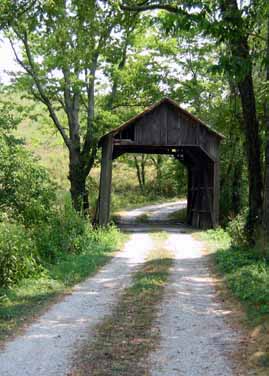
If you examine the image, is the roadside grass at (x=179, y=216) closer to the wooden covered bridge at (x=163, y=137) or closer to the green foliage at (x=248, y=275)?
the wooden covered bridge at (x=163, y=137)

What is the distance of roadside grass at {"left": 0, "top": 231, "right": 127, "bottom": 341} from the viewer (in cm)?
804

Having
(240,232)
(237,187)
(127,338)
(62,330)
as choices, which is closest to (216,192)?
(237,187)

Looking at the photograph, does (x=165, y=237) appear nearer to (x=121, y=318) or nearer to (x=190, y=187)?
(x=190, y=187)

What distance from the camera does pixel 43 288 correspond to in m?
10.5

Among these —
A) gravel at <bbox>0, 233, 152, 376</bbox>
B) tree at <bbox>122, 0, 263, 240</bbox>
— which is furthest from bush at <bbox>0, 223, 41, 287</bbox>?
tree at <bbox>122, 0, 263, 240</bbox>

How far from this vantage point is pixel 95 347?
21.4ft

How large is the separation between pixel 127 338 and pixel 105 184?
58.8 ft

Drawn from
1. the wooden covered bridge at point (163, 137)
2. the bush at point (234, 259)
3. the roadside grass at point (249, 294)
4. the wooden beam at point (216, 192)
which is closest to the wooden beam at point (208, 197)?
the wooden covered bridge at point (163, 137)

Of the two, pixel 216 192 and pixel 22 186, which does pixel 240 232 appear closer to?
pixel 22 186

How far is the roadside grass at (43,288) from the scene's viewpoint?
8039 mm

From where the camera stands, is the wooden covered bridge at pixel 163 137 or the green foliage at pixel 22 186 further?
the wooden covered bridge at pixel 163 137

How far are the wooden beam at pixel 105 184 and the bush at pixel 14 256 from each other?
456 inches

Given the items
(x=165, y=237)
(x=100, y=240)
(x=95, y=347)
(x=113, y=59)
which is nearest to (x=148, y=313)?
(x=95, y=347)

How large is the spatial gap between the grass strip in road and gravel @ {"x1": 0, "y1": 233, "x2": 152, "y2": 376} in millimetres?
206
